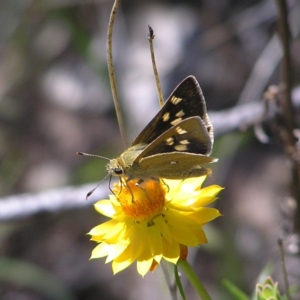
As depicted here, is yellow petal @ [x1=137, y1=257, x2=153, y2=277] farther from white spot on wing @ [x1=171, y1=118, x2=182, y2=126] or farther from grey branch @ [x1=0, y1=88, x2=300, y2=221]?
grey branch @ [x1=0, y1=88, x2=300, y2=221]

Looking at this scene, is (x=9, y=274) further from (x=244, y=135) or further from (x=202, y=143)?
(x=202, y=143)

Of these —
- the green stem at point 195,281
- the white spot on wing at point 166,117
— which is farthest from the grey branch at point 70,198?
the green stem at point 195,281

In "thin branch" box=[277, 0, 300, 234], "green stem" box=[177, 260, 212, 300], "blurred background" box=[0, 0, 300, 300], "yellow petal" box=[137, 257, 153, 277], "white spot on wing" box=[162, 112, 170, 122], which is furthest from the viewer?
"blurred background" box=[0, 0, 300, 300]

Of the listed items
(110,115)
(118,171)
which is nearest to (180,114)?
(118,171)

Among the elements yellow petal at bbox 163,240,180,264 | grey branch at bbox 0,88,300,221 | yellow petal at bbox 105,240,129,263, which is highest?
grey branch at bbox 0,88,300,221

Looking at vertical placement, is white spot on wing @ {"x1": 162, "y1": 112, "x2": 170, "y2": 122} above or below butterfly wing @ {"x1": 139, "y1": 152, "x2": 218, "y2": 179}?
above

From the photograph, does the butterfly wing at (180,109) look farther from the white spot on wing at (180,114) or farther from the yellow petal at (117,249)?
the yellow petal at (117,249)

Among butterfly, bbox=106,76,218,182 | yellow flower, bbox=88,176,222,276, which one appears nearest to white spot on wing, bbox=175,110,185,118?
butterfly, bbox=106,76,218,182
